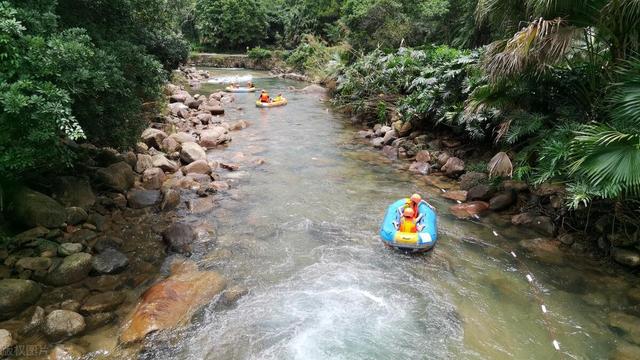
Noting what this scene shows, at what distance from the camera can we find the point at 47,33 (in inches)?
224

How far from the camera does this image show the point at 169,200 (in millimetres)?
8797

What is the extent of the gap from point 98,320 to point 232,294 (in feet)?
5.78

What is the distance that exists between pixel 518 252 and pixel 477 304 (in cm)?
194

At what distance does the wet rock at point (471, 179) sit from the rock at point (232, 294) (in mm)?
6176

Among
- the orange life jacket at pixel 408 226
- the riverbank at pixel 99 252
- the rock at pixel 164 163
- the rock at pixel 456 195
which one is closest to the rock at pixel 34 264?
the riverbank at pixel 99 252

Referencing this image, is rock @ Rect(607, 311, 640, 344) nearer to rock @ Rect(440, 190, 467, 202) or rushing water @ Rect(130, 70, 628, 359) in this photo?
rushing water @ Rect(130, 70, 628, 359)

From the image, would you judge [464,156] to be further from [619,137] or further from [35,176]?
[35,176]

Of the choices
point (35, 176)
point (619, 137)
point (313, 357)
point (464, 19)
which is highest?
point (464, 19)

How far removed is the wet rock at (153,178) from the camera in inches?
371

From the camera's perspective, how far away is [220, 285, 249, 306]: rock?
235 inches

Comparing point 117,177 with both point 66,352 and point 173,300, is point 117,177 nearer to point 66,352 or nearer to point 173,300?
point 173,300

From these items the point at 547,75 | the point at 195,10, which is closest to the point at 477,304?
the point at 547,75

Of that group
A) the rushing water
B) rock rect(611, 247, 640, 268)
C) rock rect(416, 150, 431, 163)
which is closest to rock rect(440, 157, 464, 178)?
rock rect(416, 150, 431, 163)

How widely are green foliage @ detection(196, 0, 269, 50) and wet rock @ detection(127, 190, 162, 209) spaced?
38.9m
